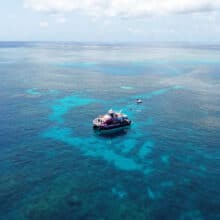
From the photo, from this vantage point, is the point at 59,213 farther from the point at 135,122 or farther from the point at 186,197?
the point at 135,122

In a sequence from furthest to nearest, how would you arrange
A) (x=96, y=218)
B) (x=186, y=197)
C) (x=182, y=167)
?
A: (x=182, y=167) → (x=186, y=197) → (x=96, y=218)

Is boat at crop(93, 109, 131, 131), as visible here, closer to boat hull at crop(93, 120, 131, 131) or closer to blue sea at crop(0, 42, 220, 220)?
boat hull at crop(93, 120, 131, 131)

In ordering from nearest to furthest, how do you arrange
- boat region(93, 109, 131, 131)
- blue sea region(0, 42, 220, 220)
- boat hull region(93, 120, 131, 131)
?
blue sea region(0, 42, 220, 220)
boat hull region(93, 120, 131, 131)
boat region(93, 109, 131, 131)

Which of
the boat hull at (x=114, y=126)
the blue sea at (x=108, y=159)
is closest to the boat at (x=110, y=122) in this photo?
the boat hull at (x=114, y=126)

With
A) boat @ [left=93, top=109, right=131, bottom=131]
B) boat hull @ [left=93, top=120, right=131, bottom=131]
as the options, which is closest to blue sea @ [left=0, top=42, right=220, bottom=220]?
boat hull @ [left=93, top=120, right=131, bottom=131]

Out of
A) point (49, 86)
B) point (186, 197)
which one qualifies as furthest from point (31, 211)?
point (49, 86)

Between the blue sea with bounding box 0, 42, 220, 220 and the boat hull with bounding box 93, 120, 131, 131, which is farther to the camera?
the boat hull with bounding box 93, 120, 131, 131

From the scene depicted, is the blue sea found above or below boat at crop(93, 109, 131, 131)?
below

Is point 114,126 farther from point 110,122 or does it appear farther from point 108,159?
point 108,159
